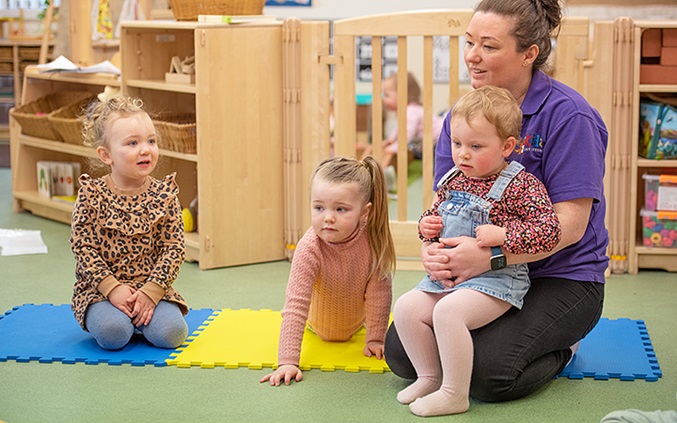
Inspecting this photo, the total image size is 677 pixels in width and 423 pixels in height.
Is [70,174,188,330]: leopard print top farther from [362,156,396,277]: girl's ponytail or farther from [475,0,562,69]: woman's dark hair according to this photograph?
[475,0,562,69]: woman's dark hair

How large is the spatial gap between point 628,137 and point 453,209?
61.2 inches

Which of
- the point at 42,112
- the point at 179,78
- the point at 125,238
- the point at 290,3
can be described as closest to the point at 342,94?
the point at 179,78

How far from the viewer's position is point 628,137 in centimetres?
362

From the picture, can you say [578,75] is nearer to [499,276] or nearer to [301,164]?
[301,164]

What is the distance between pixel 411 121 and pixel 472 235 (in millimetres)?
3804

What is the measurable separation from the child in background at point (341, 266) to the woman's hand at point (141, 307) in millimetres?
440

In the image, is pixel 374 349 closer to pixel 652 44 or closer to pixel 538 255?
pixel 538 255

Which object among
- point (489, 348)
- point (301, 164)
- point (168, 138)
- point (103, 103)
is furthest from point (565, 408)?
point (168, 138)

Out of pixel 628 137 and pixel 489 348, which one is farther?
pixel 628 137

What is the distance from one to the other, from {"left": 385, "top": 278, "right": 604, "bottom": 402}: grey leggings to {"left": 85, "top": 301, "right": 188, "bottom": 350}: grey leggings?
638mm

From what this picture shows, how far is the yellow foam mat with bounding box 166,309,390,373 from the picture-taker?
2.58m

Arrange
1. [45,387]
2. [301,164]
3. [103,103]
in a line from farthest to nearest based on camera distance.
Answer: [301,164]
[103,103]
[45,387]

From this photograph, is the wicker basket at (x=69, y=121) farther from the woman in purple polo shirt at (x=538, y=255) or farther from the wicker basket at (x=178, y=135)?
the woman in purple polo shirt at (x=538, y=255)

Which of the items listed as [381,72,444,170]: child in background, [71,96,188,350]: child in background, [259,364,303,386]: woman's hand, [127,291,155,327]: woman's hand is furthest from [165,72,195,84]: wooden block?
[381,72,444,170]: child in background
